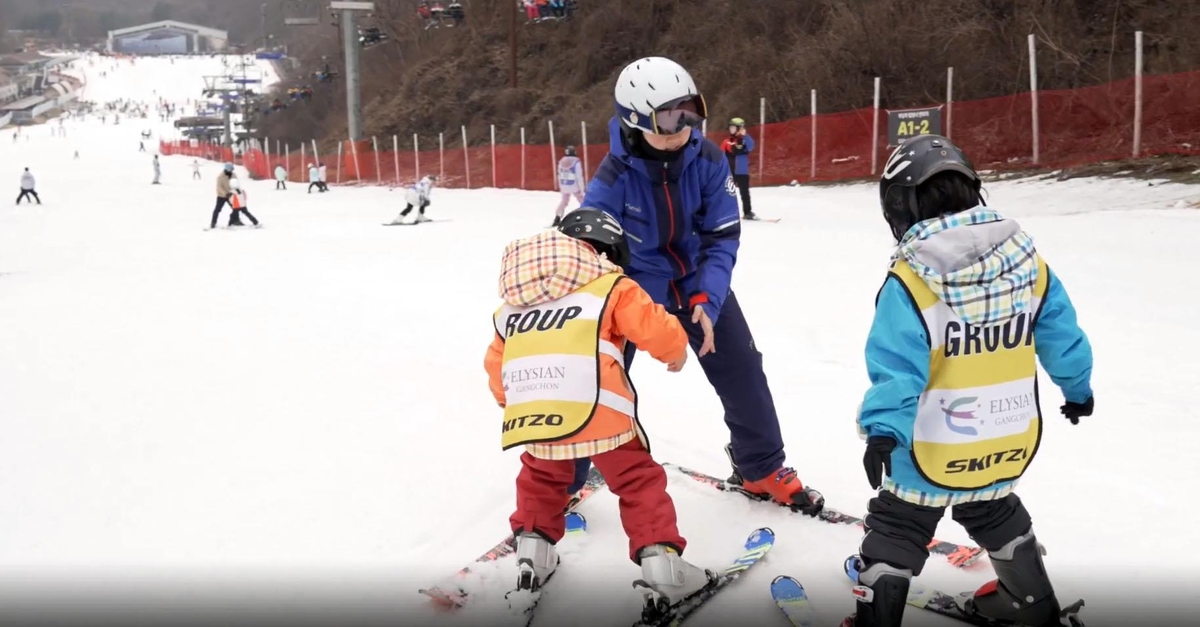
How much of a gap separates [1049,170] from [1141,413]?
11.2m

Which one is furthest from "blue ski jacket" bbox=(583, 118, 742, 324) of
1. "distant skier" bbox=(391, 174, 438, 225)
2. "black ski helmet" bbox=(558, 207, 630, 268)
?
"distant skier" bbox=(391, 174, 438, 225)

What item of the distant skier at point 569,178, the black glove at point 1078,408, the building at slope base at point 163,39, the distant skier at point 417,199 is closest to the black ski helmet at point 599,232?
the black glove at point 1078,408

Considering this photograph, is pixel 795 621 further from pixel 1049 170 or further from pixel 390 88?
pixel 390 88

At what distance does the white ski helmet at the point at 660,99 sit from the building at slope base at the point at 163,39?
641 feet

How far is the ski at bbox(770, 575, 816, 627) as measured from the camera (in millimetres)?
2671

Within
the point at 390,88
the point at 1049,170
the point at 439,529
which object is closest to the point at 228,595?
the point at 439,529

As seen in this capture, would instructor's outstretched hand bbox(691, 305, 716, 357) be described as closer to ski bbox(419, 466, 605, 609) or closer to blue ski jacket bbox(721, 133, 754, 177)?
ski bbox(419, 466, 605, 609)

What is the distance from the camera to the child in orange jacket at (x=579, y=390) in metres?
2.64

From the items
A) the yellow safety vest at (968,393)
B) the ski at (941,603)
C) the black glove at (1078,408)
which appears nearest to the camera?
the yellow safety vest at (968,393)

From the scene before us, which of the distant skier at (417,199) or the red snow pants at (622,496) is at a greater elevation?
the distant skier at (417,199)

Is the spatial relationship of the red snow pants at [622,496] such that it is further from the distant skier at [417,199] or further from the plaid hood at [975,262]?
the distant skier at [417,199]

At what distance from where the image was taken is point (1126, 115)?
1516 centimetres

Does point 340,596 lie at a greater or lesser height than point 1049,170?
lesser

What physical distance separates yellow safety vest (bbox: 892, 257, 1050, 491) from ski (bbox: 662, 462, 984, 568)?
2.53 ft
